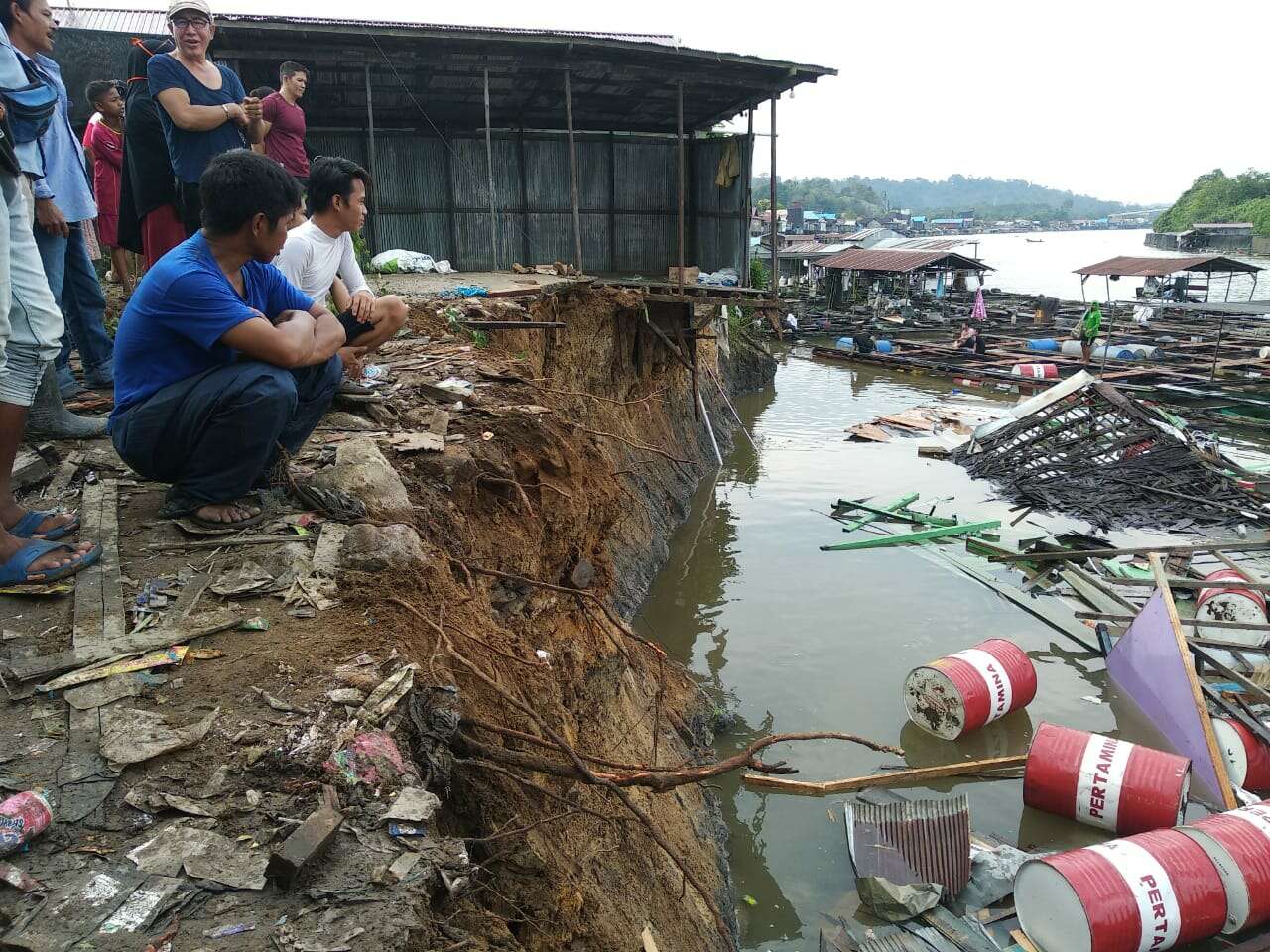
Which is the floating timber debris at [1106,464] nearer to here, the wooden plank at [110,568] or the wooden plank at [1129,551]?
the wooden plank at [1129,551]

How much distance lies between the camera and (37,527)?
3564 mm

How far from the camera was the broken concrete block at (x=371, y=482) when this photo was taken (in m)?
4.09

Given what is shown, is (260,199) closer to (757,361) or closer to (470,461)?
(470,461)

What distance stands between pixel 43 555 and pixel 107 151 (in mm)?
6290

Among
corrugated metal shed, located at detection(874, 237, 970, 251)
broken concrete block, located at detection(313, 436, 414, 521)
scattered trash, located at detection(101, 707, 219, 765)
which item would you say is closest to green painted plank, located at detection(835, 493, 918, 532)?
broken concrete block, located at detection(313, 436, 414, 521)

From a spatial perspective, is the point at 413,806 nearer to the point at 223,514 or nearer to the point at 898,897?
the point at 223,514

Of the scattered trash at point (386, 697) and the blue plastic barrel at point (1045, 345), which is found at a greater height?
the scattered trash at point (386, 697)

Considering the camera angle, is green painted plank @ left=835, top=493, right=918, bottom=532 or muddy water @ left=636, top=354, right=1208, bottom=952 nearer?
muddy water @ left=636, top=354, right=1208, bottom=952

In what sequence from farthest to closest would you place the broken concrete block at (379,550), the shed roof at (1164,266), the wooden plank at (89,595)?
1. the shed roof at (1164,266)
2. the broken concrete block at (379,550)
3. the wooden plank at (89,595)

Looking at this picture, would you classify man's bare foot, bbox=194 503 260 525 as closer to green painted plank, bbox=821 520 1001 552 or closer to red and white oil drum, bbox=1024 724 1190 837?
red and white oil drum, bbox=1024 724 1190 837

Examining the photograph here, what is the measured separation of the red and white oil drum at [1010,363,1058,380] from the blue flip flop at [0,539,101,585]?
2515cm

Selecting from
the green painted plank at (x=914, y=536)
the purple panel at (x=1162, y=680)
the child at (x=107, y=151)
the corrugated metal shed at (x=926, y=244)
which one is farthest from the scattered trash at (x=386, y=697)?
the corrugated metal shed at (x=926, y=244)

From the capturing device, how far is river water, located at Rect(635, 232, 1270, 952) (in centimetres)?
629

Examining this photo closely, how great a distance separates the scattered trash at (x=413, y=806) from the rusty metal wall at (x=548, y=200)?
15.0 metres
